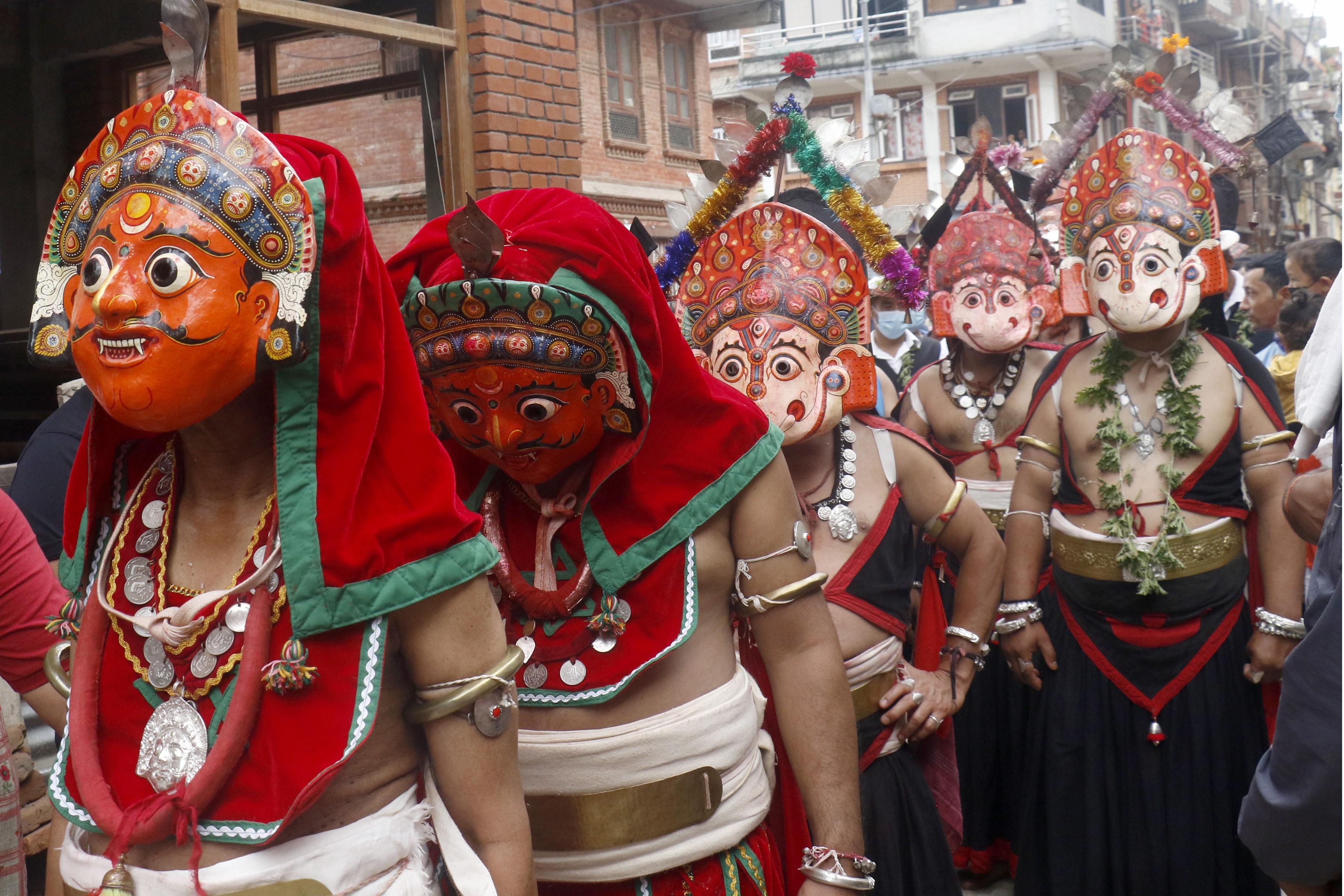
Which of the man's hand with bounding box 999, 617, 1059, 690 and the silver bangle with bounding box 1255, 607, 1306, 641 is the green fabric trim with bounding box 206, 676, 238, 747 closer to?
the man's hand with bounding box 999, 617, 1059, 690

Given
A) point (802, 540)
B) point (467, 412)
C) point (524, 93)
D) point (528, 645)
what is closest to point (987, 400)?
point (524, 93)

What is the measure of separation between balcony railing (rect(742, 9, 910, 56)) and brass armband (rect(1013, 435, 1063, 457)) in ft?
89.9

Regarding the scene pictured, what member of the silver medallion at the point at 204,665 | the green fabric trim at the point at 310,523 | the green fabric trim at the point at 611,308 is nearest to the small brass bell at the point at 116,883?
the silver medallion at the point at 204,665

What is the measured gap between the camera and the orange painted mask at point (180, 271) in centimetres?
145

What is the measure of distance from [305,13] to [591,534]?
4259mm

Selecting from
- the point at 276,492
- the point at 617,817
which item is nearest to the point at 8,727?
the point at 617,817

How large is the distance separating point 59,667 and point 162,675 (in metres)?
0.39

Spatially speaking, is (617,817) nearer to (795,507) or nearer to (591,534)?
(591,534)

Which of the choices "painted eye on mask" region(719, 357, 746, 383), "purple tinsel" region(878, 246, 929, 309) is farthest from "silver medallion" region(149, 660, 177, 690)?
"purple tinsel" region(878, 246, 929, 309)

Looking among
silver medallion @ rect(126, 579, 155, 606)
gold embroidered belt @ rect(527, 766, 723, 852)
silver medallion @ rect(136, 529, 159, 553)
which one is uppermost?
silver medallion @ rect(136, 529, 159, 553)

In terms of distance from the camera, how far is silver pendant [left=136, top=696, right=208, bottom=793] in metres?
1.58

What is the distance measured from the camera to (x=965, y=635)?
3.58 metres

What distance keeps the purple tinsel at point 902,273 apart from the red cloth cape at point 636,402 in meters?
1.13

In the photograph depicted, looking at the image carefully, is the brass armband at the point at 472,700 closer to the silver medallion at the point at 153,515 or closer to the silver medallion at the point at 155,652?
the silver medallion at the point at 155,652
